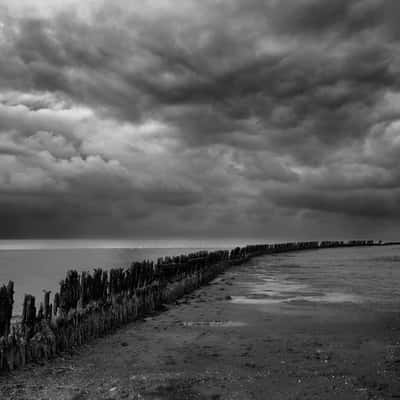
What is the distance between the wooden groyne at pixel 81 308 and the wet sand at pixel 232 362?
0.34 m

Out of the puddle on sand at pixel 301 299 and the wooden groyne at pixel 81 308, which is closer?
the wooden groyne at pixel 81 308

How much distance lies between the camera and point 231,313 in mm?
12961

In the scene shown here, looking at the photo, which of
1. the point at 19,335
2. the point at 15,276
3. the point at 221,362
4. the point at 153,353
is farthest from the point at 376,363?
the point at 15,276

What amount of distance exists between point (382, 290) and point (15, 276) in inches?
1240

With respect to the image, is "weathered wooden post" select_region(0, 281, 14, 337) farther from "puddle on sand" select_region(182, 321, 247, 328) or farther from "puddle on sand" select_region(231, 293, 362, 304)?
"puddle on sand" select_region(231, 293, 362, 304)

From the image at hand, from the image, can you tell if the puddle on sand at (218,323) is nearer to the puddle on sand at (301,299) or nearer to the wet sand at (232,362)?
the wet sand at (232,362)

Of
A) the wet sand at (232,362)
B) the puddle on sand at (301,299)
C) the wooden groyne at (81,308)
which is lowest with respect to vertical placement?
the wet sand at (232,362)

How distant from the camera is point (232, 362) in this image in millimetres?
7801

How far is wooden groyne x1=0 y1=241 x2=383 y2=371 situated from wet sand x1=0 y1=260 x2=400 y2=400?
336mm

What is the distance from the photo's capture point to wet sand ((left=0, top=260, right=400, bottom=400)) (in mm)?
6393

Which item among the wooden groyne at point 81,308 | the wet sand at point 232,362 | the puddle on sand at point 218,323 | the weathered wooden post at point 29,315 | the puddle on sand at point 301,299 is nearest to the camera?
the wet sand at point 232,362

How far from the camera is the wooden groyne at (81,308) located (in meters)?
8.00

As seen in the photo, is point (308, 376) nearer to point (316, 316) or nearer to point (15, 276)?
point (316, 316)

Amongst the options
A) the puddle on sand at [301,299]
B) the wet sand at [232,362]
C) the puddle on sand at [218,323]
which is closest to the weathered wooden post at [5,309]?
the wet sand at [232,362]
